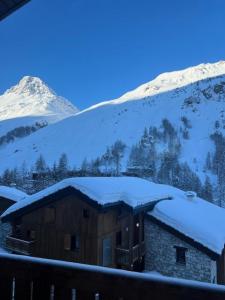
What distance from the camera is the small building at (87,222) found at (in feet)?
60.6

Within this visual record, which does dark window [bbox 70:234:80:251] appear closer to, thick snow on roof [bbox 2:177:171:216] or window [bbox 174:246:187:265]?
thick snow on roof [bbox 2:177:171:216]

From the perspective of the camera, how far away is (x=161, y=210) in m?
21.3

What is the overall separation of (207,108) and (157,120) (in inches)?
1111

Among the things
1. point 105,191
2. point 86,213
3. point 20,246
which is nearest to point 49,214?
point 86,213

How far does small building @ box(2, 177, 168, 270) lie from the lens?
60.6ft

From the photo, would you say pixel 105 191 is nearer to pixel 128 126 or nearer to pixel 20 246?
pixel 20 246

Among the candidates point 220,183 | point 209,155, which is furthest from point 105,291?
point 209,155

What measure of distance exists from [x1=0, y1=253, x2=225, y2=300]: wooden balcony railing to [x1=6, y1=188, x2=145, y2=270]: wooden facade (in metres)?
15.1

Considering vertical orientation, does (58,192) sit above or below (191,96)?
below

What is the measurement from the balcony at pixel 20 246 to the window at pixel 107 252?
463cm

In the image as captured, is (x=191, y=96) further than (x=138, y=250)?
Yes

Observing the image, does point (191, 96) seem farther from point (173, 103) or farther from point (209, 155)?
point (209, 155)

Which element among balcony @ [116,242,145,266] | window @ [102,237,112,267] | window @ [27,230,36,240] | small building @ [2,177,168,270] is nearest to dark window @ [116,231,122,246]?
small building @ [2,177,168,270]

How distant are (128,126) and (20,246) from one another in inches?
5225
